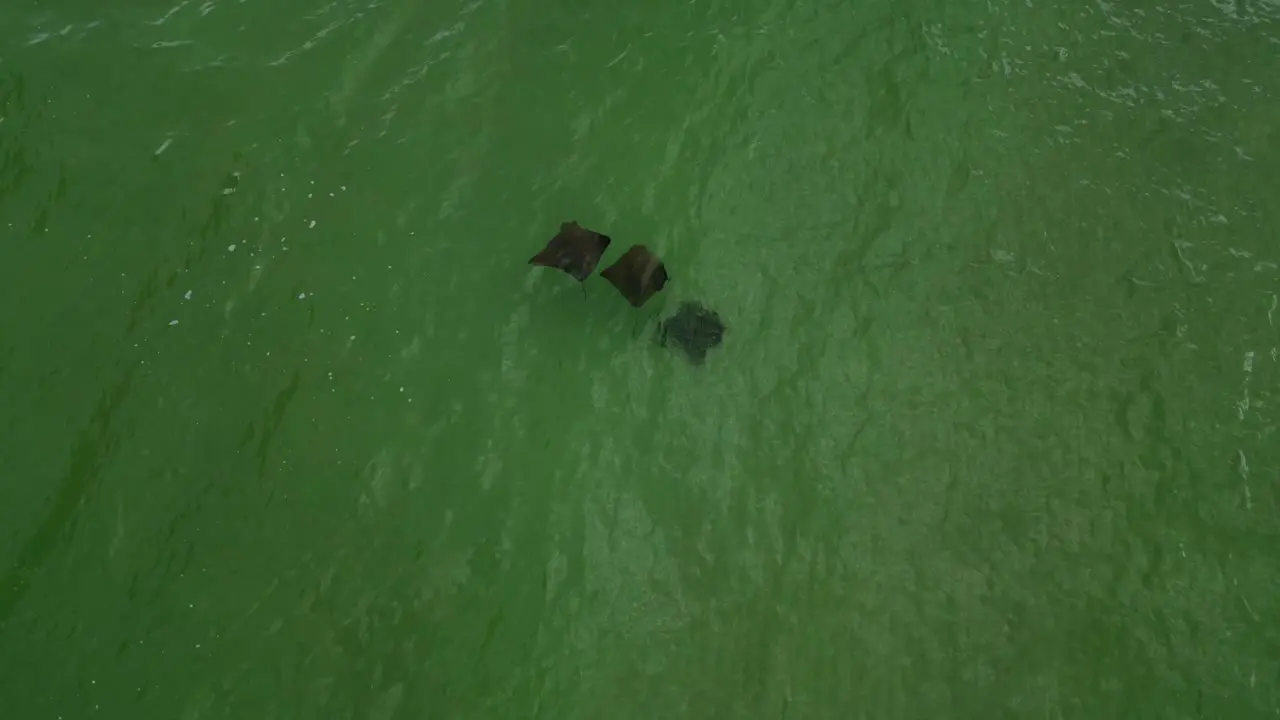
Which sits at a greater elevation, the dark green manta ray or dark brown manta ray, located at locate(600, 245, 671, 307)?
dark brown manta ray, located at locate(600, 245, 671, 307)

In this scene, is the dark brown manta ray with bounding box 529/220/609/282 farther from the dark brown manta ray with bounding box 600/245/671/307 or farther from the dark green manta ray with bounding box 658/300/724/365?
the dark green manta ray with bounding box 658/300/724/365

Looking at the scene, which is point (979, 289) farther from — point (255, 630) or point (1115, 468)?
point (255, 630)

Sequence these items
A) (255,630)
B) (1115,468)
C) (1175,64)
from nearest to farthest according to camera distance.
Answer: (255,630), (1115,468), (1175,64)

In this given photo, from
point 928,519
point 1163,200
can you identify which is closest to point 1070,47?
point 1163,200

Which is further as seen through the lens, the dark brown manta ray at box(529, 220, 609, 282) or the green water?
the dark brown manta ray at box(529, 220, 609, 282)

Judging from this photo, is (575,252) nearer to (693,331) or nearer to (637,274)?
(637,274)

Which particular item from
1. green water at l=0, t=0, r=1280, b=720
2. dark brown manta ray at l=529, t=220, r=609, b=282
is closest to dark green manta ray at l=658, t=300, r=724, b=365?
green water at l=0, t=0, r=1280, b=720

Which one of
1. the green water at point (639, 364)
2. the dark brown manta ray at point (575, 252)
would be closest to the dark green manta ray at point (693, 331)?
the green water at point (639, 364)
